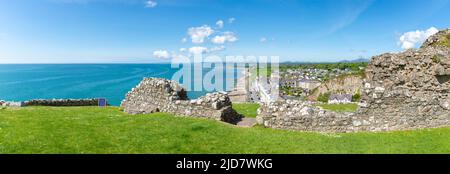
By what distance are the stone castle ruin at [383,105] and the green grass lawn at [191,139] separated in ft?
3.19

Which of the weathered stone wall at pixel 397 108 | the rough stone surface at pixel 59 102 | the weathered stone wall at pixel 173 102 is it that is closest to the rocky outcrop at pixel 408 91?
the weathered stone wall at pixel 397 108

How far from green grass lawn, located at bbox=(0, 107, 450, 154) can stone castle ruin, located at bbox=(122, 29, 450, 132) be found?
3.19ft

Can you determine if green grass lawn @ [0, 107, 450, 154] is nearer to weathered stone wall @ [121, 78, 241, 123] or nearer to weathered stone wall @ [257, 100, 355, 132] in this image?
weathered stone wall @ [257, 100, 355, 132]

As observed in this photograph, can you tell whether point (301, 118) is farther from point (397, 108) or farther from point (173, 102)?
point (173, 102)

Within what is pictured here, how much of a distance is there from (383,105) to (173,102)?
13.6 m

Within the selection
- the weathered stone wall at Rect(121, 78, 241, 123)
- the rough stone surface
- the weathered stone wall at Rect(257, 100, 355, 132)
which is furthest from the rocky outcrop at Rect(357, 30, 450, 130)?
the rough stone surface

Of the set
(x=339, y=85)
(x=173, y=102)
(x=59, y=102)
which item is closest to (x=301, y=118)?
(x=173, y=102)

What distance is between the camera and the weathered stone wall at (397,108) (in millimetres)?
19172

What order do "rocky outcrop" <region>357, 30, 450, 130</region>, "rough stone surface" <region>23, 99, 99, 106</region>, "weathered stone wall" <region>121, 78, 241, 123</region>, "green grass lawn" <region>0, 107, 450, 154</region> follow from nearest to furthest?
1. "green grass lawn" <region>0, 107, 450, 154</region>
2. "rocky outcrop" <region>357, 30, 450, 130</region>
3. "weathered stone wall" <region>121, 78, 241, 123</region>
4. "rough stone surface" <region>23, 99, 99, 106</region>

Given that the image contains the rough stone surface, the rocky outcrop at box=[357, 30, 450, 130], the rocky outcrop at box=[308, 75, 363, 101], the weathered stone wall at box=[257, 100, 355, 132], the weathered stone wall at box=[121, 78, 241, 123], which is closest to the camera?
the rocky outcrop at box=[357, 30, 450, 130]

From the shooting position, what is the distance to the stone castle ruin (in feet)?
63.0

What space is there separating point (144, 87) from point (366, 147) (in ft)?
57.2

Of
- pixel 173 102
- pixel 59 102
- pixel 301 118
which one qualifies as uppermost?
pixel 173 102

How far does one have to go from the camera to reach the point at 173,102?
24.4 meters
